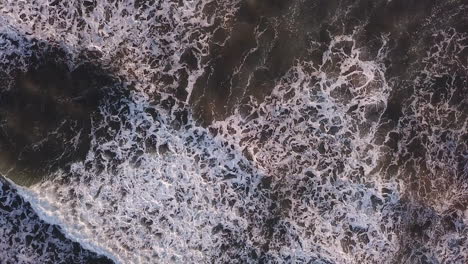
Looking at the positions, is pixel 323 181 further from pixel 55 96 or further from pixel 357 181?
pixel 55 96

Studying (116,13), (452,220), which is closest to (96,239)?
(116,13)

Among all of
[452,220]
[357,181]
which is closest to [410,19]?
[357,181]

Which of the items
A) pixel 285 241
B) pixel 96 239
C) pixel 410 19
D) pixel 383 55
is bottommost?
pixel 96 239

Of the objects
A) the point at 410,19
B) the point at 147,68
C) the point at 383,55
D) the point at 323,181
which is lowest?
the point at 323,181

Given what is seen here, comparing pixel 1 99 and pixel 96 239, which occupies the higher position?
pixel 1 99

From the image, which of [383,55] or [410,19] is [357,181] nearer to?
[383,55]

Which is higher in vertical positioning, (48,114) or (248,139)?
(248,139)
